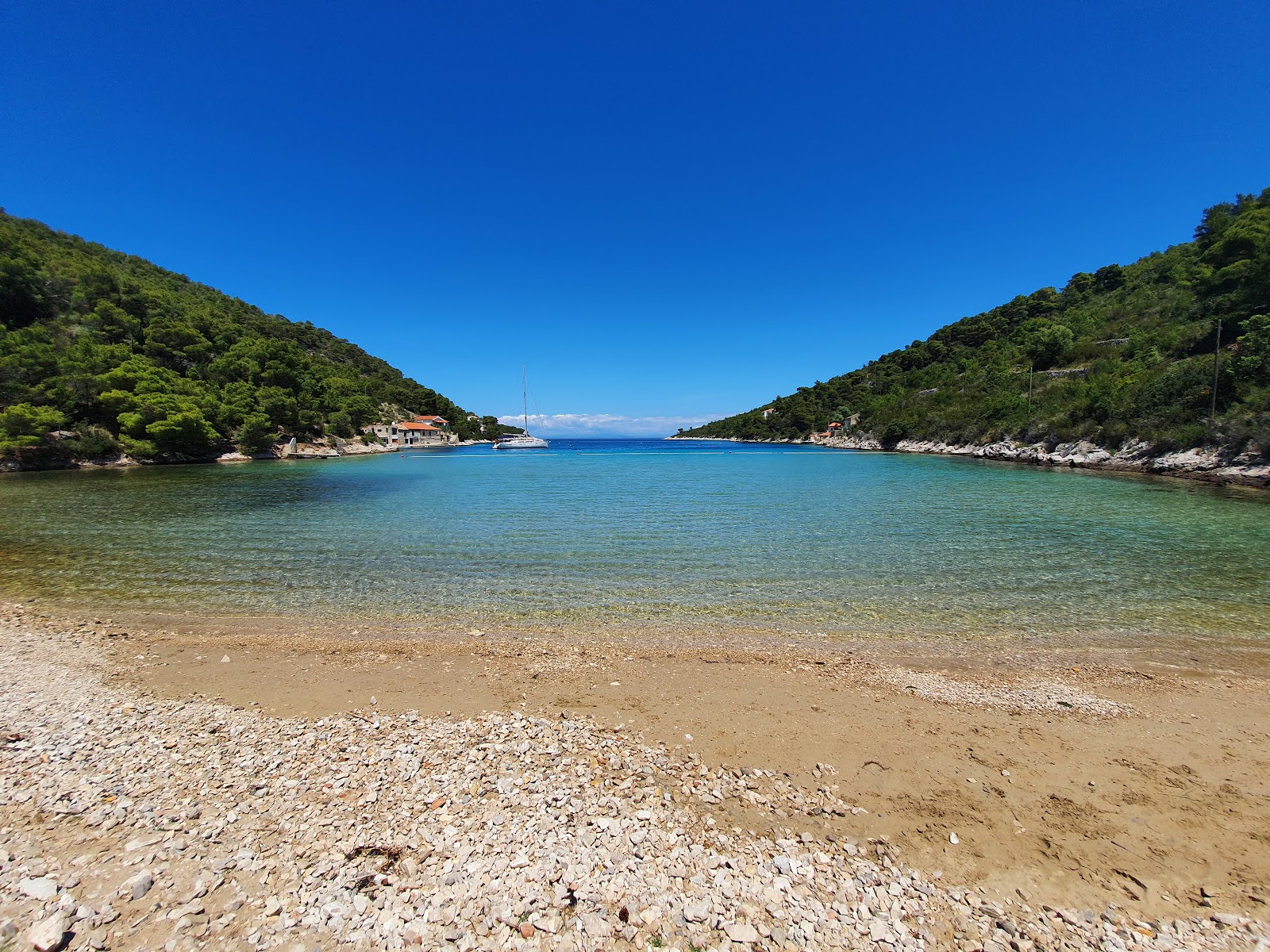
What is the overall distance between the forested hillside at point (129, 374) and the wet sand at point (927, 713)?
Result: 53163 mm

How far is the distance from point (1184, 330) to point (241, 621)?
80.0 meters

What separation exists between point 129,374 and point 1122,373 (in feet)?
328

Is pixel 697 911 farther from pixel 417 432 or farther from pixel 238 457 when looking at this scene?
pixel 417 432

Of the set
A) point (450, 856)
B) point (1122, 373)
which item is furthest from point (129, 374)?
point (1122, 373)

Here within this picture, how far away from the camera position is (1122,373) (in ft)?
164

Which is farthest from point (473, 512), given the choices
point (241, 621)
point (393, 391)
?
point (393, 391)

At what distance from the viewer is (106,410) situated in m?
47.1

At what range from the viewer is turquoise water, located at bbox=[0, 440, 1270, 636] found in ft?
30.1

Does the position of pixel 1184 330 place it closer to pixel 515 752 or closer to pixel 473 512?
pixel 473 512

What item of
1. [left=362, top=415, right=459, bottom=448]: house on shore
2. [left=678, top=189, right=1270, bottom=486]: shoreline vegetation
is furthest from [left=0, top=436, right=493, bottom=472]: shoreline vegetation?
[left=678, top=189, right=1270, bottom=486]: shoreline vegetation

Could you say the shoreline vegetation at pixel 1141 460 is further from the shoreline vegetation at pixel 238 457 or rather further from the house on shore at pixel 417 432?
the house on shore at pixel 417 432

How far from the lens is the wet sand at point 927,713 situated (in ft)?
11.7

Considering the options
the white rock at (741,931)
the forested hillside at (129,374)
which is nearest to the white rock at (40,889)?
the white rock at (741,931)

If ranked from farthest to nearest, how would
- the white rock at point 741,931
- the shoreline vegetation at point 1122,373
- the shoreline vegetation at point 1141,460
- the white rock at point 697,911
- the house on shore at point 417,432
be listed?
the house on shore at point 417,432 → the shoreline vegetation at point 1122,373 → the shoreline vegetation at point 1141,460 → the white rock at point 697,911 → the white rock at point 741,931
